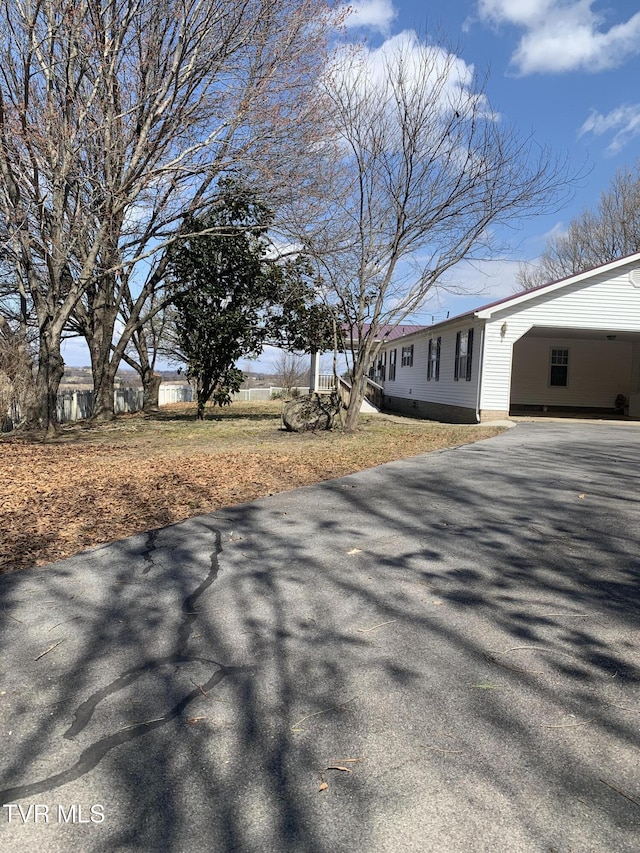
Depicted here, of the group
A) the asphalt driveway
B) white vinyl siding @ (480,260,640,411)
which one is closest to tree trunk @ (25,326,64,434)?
the asphalt driveway

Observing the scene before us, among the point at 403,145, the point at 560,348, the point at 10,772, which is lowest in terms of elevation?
the point at 10,772

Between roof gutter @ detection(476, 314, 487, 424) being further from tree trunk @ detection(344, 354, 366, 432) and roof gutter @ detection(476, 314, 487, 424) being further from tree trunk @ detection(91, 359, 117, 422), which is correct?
tree trunk @ detection(91, 359, 117, 422)

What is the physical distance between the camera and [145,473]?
7527mm

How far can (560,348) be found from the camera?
2108 centimetres

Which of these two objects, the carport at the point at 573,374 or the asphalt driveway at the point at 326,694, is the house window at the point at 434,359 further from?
the asphalt driveway at the point at 326,694

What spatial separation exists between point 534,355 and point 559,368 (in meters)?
0.97

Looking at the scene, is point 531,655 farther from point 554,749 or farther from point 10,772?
point 10,772

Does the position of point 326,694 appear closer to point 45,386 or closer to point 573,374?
point 45,386

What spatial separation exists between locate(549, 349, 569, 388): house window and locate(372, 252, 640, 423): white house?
0.03m

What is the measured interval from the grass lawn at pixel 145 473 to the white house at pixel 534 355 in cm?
375

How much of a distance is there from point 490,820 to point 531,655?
1.17 m

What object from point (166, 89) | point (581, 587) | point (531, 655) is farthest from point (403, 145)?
point (531, 655)

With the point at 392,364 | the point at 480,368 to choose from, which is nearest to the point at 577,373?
the point at 480,368

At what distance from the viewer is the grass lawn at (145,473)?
507 centimetres
